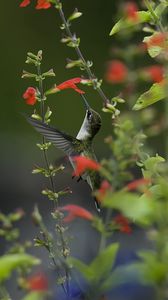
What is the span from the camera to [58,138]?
2066 millimetres

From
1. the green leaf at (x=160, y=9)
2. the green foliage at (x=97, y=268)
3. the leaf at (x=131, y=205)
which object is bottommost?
the green foliage at (x=97, y=268)

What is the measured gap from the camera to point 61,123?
7.10 m

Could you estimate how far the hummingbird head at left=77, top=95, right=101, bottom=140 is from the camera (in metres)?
Answer: 2.29

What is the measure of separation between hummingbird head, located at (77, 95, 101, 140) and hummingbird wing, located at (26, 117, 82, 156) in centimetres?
5

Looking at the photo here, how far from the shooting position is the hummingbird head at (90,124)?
7.50 ft

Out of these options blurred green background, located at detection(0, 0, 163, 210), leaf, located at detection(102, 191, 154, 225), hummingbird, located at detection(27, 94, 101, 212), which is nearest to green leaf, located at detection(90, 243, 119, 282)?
leaf, located at detection(102, 191, 154, 225)

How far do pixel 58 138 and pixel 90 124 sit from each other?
24 cm

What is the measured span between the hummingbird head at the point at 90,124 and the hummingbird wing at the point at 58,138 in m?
0.05

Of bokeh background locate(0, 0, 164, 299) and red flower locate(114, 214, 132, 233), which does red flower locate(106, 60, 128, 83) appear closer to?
red flower locate(114, 214, 132, 233)

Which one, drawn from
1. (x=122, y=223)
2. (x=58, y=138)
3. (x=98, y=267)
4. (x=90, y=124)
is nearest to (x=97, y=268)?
(x=98, y=267)

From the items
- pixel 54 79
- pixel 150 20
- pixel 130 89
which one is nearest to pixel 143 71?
pixel 130 89

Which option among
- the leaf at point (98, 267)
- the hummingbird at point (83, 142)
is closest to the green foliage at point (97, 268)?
the leaf at point (98, 267)

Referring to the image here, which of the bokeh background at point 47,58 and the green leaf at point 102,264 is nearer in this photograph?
the green leaf at point 102,264

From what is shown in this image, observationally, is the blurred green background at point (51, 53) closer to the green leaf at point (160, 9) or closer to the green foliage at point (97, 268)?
the green leaf at point (160, 9)
